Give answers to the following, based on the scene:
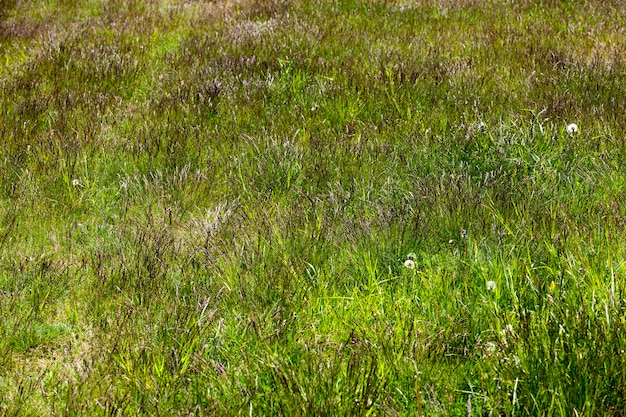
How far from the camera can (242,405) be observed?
2.09 metres

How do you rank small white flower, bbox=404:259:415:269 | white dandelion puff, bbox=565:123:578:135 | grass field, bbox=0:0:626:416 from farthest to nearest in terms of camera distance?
white dandelion puff, bbox=565:123:578:135 → small white flower, bbox=404:259:415:269 → grass field, bbox=0:0:626:416

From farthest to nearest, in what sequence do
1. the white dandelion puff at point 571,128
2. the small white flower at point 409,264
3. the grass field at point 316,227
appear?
1. the white dandelion puff at point 571,128
2. the small white flower at point 409,264
3. the grass field at point 316,227

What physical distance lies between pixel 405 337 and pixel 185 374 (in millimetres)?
837

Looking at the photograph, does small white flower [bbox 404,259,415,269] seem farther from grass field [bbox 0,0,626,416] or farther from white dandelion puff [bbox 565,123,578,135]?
white dandelion puff [bbox 565,123,578,135]

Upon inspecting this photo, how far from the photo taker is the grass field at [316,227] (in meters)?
2.18

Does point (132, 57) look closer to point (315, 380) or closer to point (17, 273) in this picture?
point (17, 273)

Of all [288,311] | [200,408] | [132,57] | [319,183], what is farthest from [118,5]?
[200,408]

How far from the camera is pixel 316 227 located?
3336mm

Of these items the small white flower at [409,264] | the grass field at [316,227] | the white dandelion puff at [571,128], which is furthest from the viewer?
the white dandelion puff at [571,128]

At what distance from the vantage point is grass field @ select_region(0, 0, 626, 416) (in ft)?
7.14

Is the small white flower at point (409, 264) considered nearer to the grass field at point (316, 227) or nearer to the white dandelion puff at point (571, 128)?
the grass field at point (316, 227)

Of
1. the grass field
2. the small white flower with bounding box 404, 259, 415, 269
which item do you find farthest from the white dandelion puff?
the small white flower with bounding box 404, 259, 415, 269

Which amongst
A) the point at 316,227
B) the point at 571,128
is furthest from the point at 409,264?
the point at 571,128

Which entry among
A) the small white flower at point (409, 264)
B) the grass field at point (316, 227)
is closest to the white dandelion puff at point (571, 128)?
the grass field at point (316, 227)
